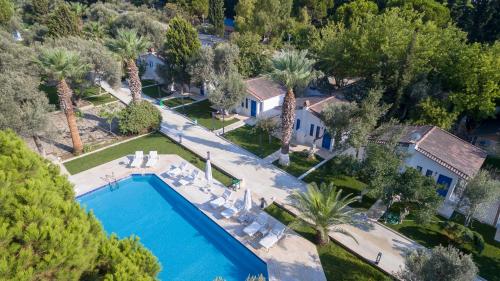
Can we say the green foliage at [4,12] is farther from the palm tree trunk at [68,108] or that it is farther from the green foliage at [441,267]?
the green foliage at [441,267]

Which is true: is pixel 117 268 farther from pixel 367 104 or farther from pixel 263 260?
pixel 367 104

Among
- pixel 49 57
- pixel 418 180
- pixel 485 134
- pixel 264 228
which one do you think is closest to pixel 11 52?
pixel 49 57

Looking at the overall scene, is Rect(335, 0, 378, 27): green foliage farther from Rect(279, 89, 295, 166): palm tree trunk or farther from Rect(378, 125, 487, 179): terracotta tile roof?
Rect(279, 89, 295, 166): palm tree trunk

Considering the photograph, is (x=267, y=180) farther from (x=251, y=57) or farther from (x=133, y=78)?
(x=251, y=57)

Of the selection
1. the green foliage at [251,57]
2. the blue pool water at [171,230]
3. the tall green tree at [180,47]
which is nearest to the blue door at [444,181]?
the blue pool water at [171,230]

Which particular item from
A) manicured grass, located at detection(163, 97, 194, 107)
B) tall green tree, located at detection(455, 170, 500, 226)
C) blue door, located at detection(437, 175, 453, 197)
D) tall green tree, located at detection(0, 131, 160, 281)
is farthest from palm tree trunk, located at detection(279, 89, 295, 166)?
manicured grass, located at detection(163, 97, 194, 107)

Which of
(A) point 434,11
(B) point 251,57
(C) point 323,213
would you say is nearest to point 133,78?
(B) point 251,57

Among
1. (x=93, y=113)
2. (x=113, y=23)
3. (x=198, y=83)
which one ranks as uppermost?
(x=113, y=23)
